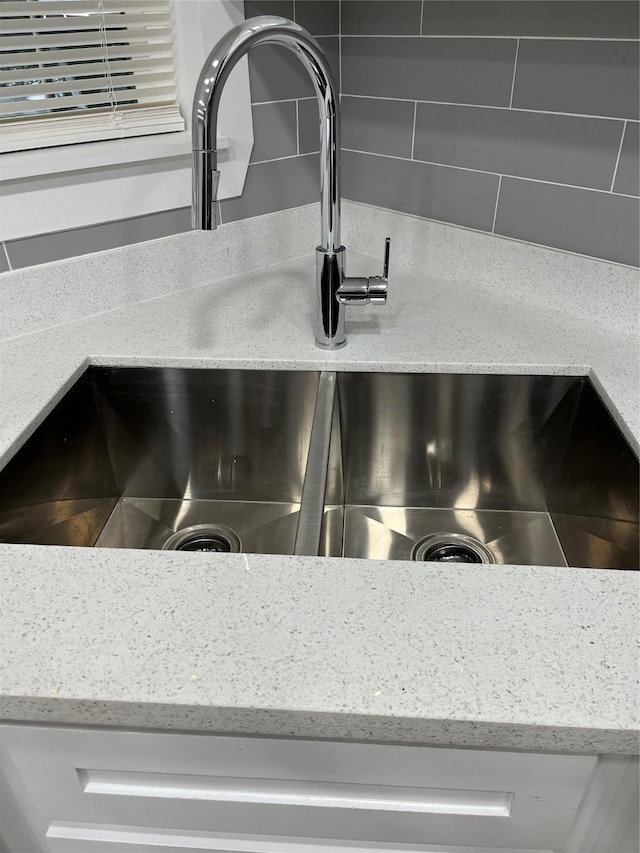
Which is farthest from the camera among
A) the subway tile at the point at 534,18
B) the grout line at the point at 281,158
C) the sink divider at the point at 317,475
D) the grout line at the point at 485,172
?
the grout line at the point at 281,158

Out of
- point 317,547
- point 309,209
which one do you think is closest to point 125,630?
point 317,547

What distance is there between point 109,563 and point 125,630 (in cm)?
9

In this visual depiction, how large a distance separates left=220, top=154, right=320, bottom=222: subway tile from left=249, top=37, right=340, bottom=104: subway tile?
110 mm

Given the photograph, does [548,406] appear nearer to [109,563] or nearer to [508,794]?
[508,794]

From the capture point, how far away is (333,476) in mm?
991

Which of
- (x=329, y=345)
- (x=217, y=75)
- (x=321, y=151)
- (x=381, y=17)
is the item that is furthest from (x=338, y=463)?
(x=381, y=17)

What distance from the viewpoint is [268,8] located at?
3.54ft

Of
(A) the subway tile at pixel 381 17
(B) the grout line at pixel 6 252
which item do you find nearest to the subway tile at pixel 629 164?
(A) the subway tile at pixel 381 17

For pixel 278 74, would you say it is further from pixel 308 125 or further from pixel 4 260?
pixel 4 260

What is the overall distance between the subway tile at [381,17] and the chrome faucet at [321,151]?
372 mm

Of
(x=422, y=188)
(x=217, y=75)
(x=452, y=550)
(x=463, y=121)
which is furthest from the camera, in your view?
(x=422, y=188)

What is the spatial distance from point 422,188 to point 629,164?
14.7 inches

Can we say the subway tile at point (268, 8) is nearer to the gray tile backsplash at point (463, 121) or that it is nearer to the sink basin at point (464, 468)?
the gray tile backsplash at point (463, 121)

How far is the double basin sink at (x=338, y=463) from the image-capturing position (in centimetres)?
92
